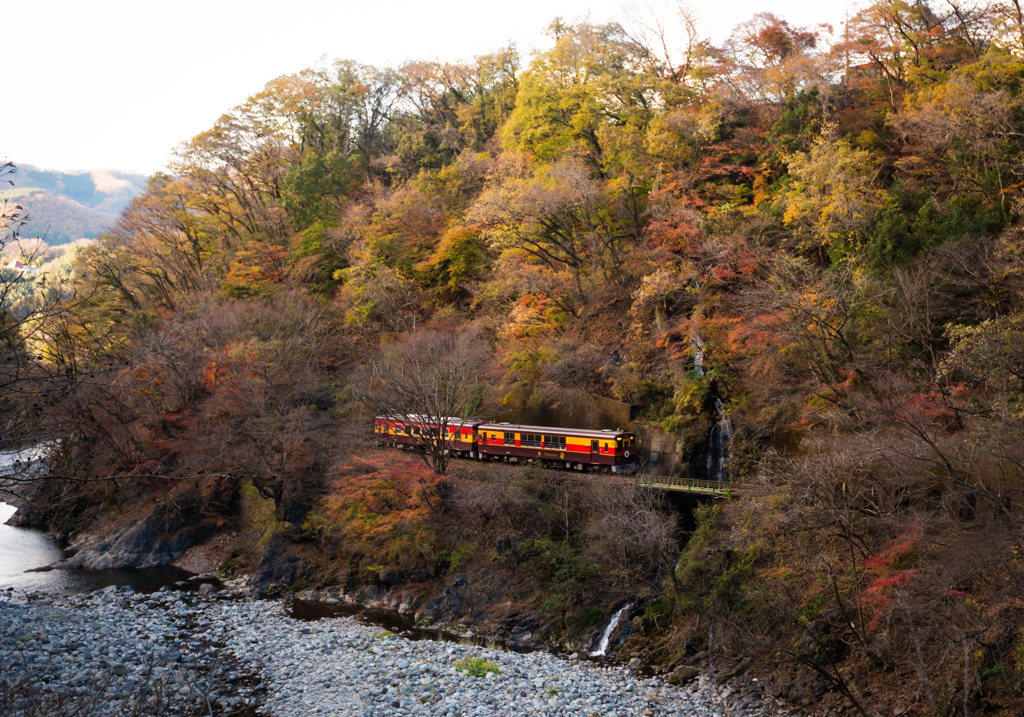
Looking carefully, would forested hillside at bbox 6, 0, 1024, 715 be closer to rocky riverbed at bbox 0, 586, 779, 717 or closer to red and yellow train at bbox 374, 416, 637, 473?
red and yellow train at bbox 374, 416, 637, 473

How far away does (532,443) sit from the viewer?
2353 cm

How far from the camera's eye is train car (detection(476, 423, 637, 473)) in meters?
22.2

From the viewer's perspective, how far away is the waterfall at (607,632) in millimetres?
17578

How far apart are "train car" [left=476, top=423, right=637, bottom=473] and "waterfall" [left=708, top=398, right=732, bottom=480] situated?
2.64 m

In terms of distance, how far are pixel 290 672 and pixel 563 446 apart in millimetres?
11008

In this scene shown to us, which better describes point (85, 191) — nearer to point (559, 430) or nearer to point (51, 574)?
point (51, 574)

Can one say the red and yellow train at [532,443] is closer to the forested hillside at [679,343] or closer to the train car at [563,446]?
the train car at [563,446]

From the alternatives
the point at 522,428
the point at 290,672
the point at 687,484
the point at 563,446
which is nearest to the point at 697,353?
the point at 687,484

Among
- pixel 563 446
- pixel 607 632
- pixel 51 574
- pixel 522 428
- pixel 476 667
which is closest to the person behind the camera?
pixel 476 667

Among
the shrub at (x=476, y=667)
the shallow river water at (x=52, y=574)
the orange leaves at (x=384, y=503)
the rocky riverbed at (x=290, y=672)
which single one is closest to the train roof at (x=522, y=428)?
the orange leaves at (x=384, y=503)

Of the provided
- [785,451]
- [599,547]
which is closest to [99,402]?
[599,547]

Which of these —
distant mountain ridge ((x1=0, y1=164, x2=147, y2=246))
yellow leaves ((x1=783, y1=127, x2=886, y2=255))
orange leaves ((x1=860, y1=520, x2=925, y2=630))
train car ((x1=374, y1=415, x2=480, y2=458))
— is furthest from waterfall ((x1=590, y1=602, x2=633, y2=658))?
distant mountain ridge ((x1=0, y1=164, x2=147, y2=246))

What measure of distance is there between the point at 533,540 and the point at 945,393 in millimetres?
12251

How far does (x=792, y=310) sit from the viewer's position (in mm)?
18359
